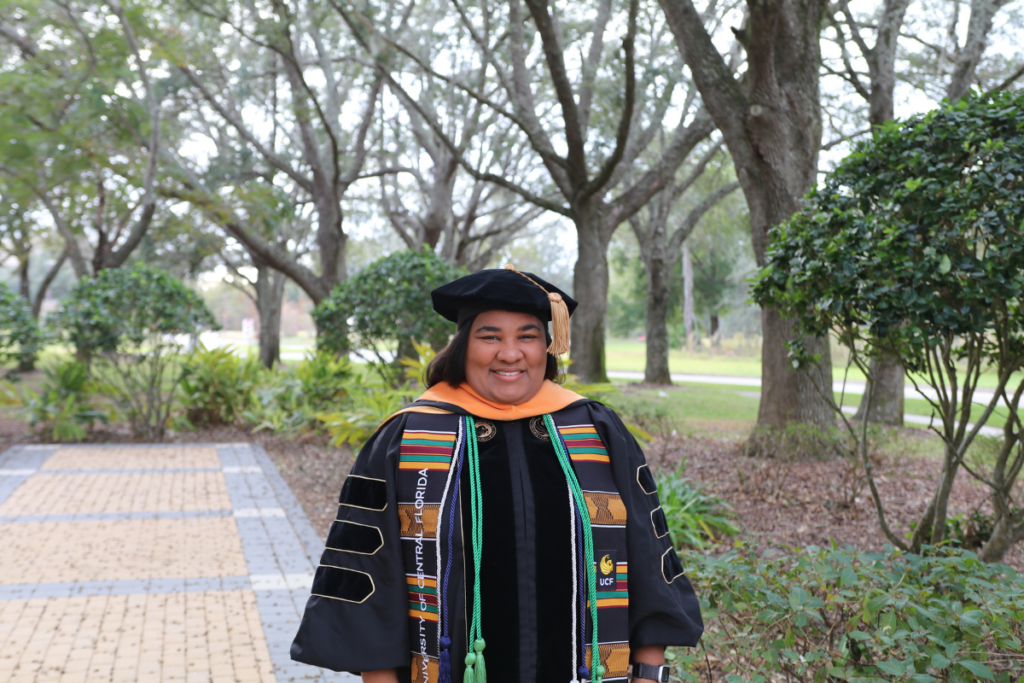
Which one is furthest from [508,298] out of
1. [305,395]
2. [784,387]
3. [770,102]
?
[305,395]

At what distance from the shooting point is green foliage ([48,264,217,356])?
10398 mm

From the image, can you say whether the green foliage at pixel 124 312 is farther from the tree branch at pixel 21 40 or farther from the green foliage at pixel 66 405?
the tree branch at pixel 21 40

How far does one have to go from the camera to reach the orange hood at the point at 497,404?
6.57ft

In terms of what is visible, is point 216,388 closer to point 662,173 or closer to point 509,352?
point 662,173

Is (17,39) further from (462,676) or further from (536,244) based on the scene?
(536,244)

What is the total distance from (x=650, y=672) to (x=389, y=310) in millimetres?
8360

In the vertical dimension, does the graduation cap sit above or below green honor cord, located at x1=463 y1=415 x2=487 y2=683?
above

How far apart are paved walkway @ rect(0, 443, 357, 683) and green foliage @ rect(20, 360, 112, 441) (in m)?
1.85

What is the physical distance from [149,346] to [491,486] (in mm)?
10259

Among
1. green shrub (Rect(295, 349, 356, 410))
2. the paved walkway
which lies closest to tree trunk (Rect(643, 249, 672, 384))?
green shrub (Rect(295, 349, 356, 410))

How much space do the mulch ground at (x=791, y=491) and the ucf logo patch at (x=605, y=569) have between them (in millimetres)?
3194

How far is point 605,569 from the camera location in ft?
6.35

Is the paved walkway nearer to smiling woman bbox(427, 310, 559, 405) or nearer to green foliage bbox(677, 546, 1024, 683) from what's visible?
green foliage bbox(677, 546, 1024, 683)

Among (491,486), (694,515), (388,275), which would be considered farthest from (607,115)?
(491,486)
